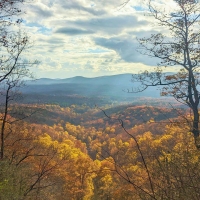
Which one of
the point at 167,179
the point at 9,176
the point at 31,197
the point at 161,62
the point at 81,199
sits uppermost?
the point at 161,62

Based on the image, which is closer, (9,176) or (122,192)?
(9,176)

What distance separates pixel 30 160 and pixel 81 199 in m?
15.3

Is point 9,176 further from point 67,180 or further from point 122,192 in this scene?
point 67,180

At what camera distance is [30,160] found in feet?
53.1

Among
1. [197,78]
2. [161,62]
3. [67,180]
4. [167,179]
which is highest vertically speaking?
[161,62]

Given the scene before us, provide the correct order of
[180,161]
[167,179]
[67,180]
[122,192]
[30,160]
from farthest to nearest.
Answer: [67,180], [122,192], [30,160], [180,161], [167,179]

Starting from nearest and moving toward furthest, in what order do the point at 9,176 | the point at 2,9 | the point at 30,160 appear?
the point at 2,9 < the point at 9,176 < the point at 30,160

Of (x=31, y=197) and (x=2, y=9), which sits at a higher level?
(x=2, y=9)

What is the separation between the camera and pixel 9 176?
35.2 feet

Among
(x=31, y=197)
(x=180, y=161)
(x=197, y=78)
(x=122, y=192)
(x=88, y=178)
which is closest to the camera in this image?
(x=180, y=161)

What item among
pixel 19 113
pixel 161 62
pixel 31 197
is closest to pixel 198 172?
pixel 161 62

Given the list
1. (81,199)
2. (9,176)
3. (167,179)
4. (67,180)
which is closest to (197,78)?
(167,179)

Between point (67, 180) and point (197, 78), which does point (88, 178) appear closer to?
point (67, 180)

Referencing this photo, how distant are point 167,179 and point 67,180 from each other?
2616 cm
